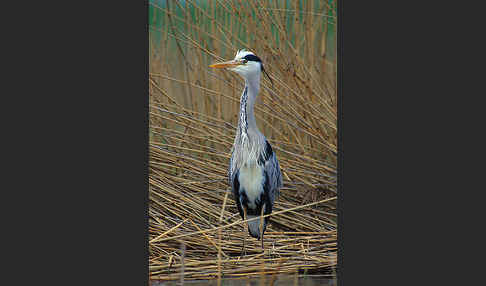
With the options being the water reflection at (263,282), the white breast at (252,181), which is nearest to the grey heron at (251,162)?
the white breast at (252,181)

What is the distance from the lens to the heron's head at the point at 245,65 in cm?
666

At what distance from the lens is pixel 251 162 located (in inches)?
265

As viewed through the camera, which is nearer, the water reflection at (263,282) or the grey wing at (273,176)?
the water reflection at (263,282)

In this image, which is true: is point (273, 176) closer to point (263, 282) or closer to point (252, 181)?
point (252, 181)

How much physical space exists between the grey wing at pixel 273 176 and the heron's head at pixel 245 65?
0.71 metres

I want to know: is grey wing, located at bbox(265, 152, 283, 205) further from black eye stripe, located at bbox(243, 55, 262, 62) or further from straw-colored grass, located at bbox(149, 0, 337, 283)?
black eye stripe, located at bbox(243, 55, 262, 62)

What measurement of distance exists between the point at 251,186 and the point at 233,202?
21 centimetres

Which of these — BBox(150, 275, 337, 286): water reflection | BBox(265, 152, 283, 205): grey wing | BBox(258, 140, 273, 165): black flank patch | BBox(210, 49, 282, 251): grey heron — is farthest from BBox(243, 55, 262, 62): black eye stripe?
BBox(150, 275, 337, 286): water reflection

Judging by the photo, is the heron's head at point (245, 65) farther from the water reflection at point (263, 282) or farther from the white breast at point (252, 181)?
the water reflection at point (263, 282)

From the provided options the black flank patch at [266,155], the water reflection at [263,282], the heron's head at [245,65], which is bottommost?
the water reflection at [263,282]

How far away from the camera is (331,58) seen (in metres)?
6.86

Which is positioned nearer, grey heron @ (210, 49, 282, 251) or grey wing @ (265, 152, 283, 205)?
grey heron @ (210, 49, 282, 251)

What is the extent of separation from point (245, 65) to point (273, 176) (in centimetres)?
96

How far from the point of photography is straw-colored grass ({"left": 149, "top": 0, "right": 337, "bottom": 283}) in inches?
267
